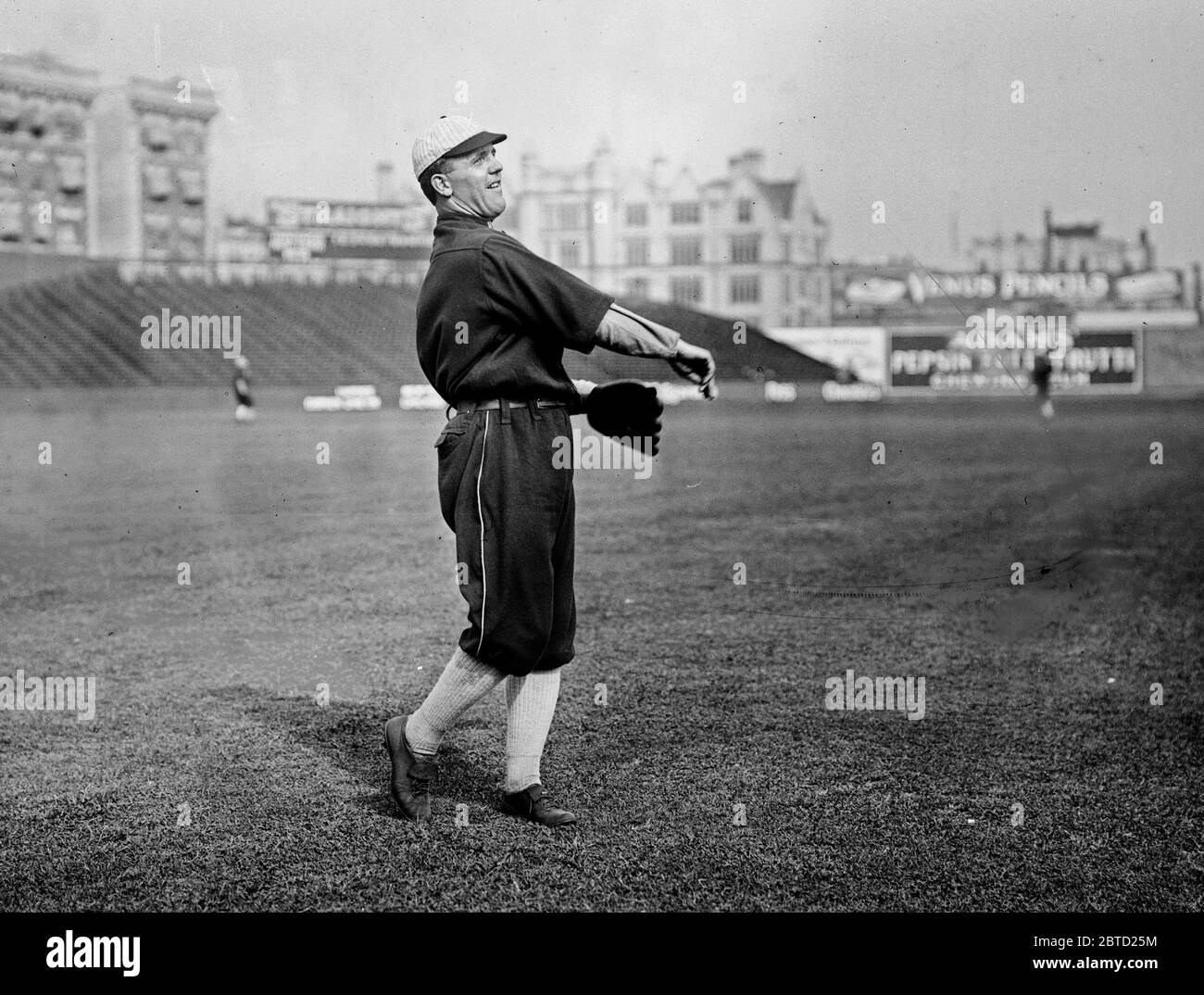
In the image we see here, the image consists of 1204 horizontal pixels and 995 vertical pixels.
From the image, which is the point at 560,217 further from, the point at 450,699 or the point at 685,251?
the point at 450,699

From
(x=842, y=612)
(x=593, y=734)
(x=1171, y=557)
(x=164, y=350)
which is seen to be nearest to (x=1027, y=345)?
(x=164, y=350)

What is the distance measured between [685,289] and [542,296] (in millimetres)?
38925

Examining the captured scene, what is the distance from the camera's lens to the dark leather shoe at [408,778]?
3.98 meters

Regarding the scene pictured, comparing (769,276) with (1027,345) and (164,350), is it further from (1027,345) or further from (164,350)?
(164,350)

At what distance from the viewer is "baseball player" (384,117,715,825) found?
372cm

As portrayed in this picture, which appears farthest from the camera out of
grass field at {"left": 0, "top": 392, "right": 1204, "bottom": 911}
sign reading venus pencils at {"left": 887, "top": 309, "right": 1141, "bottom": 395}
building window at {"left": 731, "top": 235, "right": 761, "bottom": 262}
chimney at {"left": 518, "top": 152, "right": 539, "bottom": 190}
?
building window at {"left": 731, "top": 235, "right": 761, "bottom": 262}

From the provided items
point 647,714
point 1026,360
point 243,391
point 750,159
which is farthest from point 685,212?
point 647,714

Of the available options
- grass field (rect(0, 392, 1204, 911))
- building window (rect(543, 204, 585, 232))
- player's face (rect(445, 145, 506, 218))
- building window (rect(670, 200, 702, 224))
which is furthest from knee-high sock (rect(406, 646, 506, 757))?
building window (rect(670, 200, 702, 224))

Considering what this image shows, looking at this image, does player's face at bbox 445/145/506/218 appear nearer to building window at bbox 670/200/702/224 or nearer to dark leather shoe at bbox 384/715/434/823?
dark leather shoe at bbox 384/715/434/823

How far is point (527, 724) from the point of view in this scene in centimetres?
401

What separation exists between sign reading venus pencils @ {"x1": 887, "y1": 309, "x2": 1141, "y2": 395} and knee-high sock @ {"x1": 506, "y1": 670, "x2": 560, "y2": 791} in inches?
1663

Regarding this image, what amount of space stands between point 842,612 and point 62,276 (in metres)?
41.4

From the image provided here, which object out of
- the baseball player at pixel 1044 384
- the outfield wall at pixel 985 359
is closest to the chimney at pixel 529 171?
the baseball player at pixel 1044 384
